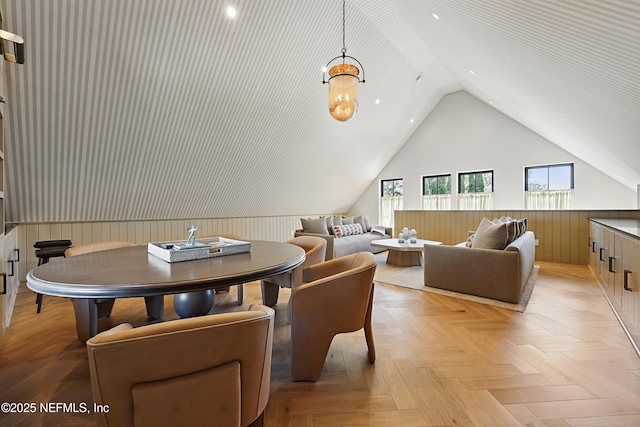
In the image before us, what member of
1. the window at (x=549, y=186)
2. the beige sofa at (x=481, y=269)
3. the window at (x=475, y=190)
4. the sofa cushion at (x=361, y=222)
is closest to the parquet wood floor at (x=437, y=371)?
the beige sofa at (x=481, y=269)

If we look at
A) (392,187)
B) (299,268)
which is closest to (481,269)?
(299,268)

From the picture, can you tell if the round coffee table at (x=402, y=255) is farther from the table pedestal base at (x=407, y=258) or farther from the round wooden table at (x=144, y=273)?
the round wooden table at (x=144, y=273)

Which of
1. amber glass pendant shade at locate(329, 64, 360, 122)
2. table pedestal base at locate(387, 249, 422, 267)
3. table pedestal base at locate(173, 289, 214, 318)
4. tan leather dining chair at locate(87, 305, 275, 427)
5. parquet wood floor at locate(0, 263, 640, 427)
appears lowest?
parquet wood floor at locate(0, 263, 640, 427)

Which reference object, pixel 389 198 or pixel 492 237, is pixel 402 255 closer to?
pixel 492 237

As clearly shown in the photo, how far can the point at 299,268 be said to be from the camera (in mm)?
2725

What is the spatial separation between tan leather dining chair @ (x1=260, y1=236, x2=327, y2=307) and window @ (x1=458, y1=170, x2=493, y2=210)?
17.8 feet

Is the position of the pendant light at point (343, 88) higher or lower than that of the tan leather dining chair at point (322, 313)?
higher

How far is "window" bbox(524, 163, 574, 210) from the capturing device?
19.1 feet

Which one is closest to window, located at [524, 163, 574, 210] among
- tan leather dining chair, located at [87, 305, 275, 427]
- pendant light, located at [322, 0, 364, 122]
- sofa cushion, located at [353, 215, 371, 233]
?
sofa cushion, located at [353, 215, 371, 233]

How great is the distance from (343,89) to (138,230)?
14.0 ft

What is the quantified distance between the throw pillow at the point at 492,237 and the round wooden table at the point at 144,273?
229cm

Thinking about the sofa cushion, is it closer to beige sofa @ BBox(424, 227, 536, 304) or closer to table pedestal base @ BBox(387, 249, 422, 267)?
table pedestal base @ BBox(387, 249, 422, 267)

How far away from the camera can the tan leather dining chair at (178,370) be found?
0.80 metres

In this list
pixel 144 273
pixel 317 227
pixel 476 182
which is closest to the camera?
pixel 144 273
